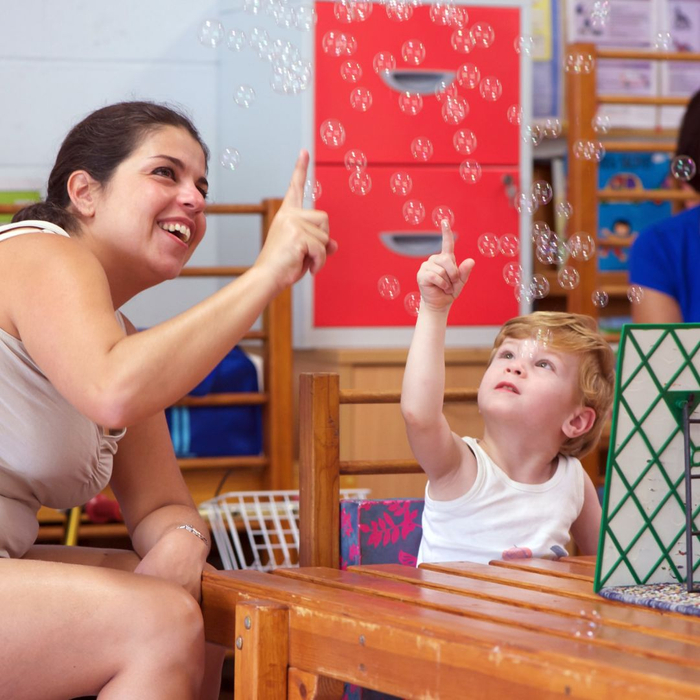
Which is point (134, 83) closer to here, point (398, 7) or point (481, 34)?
point (481, 34)

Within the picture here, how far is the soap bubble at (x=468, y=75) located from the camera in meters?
2.35

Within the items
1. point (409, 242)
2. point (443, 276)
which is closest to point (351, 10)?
point (409, 242)

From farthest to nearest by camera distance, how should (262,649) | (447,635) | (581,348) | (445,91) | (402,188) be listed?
(445,91) → (402,188) → (581,348) → (262,649) → (447,635)

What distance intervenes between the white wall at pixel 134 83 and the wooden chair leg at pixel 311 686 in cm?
193

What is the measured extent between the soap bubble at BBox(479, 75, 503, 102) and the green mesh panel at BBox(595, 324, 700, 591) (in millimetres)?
1208

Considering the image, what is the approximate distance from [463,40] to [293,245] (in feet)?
4.53

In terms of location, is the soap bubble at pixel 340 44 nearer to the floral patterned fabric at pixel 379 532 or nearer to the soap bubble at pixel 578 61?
the soap bubble at pixel 578 61

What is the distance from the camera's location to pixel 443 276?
3.96 ft

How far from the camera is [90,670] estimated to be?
3.15ft

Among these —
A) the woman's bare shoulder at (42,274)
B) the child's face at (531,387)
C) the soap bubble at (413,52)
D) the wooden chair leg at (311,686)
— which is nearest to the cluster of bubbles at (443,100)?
the soap bubble at (413,52)

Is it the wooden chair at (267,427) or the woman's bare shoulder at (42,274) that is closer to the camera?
the woman's bare shoulder at (42,274)

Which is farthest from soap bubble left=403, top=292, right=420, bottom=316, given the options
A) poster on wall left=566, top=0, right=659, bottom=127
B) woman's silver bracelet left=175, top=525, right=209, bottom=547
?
poster on wall left=566, top=0, right=659, bottom=127

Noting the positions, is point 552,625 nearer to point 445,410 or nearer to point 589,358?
point 589,358

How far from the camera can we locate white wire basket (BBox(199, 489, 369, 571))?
2.16 m
